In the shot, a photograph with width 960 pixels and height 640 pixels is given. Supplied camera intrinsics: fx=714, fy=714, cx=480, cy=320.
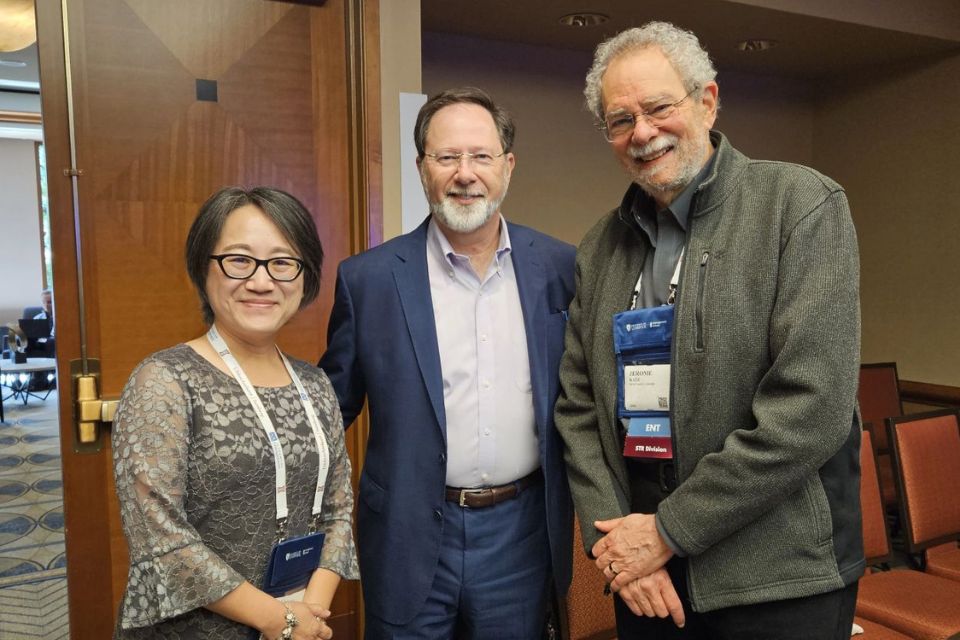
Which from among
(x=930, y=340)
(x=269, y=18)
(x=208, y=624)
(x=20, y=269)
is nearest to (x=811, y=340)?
(x=208, y=624)

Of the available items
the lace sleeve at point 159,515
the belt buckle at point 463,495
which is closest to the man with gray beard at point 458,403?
the belt buckle at point 463,495

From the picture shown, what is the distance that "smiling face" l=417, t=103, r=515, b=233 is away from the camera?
1631mm

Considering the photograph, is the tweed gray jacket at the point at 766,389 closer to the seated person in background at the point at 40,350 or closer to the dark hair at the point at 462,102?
the dark hair at the point at 462,102

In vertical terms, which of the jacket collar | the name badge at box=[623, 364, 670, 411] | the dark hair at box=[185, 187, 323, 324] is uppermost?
the jacket collar

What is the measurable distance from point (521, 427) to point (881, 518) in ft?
5.83

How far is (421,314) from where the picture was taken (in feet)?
5.24

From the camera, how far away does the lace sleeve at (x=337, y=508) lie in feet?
4.50

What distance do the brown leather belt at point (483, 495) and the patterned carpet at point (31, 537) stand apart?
2492 mm

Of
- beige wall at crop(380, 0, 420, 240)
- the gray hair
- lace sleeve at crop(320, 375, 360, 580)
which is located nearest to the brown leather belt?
lace sleeve at crop(320, 375, 360, 580)

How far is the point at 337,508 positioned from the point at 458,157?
0.82 m

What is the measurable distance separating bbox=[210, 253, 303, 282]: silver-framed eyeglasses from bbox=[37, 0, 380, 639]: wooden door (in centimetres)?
132

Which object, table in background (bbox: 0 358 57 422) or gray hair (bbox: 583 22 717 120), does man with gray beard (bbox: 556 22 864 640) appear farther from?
table in background (bbox: 0 358 57 422)

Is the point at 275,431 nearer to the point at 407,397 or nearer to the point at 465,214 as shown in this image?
the point at 407,397

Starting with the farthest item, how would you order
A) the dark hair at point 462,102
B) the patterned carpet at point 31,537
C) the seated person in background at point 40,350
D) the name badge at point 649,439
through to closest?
the seated person in background at point 40,350, the patterned carpet at point 31,537, the dark hair at point 462,102, the name badge at point 649,439
